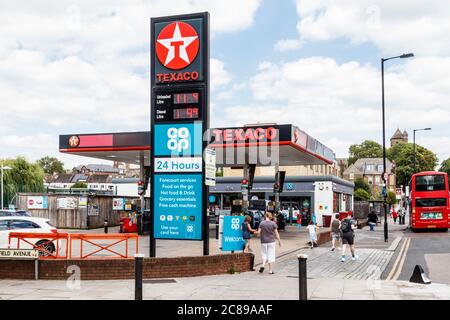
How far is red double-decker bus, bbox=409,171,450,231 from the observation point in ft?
119

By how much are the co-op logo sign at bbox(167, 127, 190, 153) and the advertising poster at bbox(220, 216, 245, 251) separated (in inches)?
109

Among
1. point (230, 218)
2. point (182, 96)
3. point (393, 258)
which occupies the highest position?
point (182, 96)

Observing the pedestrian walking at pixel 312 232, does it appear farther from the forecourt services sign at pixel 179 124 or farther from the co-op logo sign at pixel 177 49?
the co-op logo sign at pixel 177 49

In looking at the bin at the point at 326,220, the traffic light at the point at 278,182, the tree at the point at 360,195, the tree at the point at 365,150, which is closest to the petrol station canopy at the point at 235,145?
the traffic light at the point at 278,182

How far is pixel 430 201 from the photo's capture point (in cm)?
3662

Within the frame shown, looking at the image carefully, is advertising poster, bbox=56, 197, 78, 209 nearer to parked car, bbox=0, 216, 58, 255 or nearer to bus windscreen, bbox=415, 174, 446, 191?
parked car, bbox=0, 216, 58, 255

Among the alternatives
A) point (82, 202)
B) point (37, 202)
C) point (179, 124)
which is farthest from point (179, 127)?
point (37, 202)

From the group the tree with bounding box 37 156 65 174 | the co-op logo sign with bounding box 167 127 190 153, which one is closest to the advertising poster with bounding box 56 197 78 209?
the co-op logo sign with bounding box 167 127 190 153

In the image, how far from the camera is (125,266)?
13.4 meters

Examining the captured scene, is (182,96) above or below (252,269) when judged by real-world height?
above

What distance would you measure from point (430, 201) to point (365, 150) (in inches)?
4426
